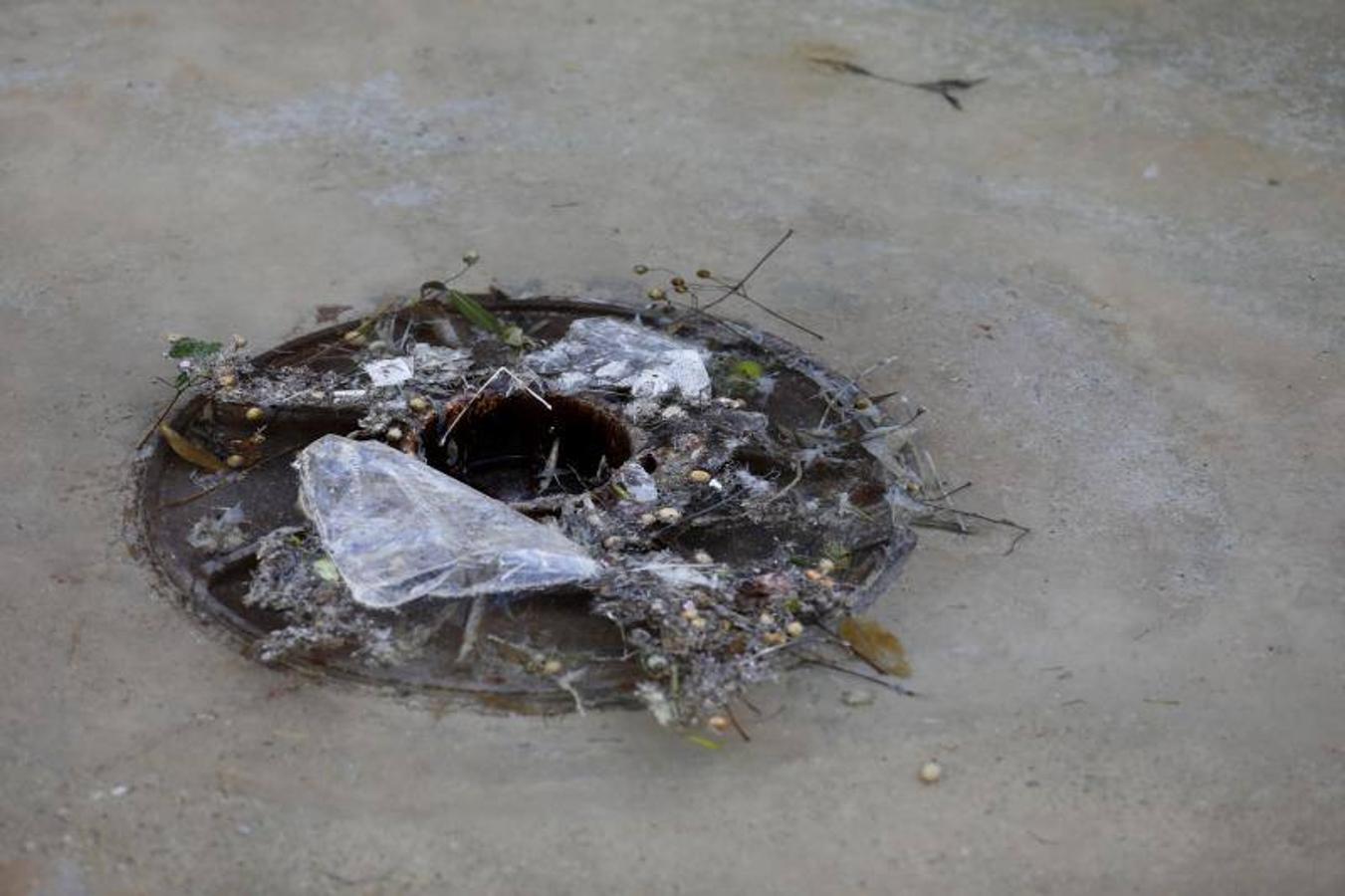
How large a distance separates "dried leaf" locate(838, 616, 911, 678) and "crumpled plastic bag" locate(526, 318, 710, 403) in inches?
32.5

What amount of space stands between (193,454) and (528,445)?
821mm

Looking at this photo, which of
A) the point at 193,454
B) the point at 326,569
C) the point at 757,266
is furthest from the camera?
the point at 757,266

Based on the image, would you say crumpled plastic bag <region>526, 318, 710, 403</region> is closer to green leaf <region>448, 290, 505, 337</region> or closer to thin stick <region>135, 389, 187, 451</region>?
green leaf <region>448, 290, 505, 337</region>

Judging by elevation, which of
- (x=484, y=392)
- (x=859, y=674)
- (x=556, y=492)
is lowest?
(x=556, y=492)

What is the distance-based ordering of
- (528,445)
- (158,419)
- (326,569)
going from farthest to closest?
(528,445) < (158,419) < (326,569)

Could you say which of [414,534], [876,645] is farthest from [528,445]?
[876,645]

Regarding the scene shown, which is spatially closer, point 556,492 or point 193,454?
point 193,454

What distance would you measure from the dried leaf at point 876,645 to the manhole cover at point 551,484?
0.06 meters

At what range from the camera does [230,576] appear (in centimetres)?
321

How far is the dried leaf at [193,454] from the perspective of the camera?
3502 mm

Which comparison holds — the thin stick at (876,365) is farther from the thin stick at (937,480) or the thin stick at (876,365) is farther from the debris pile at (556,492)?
the thin stick at (937,480)

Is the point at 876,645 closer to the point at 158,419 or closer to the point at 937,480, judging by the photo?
the point at 937,480

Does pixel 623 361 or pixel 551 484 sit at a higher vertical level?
pixel 623 361

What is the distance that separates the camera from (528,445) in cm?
381
